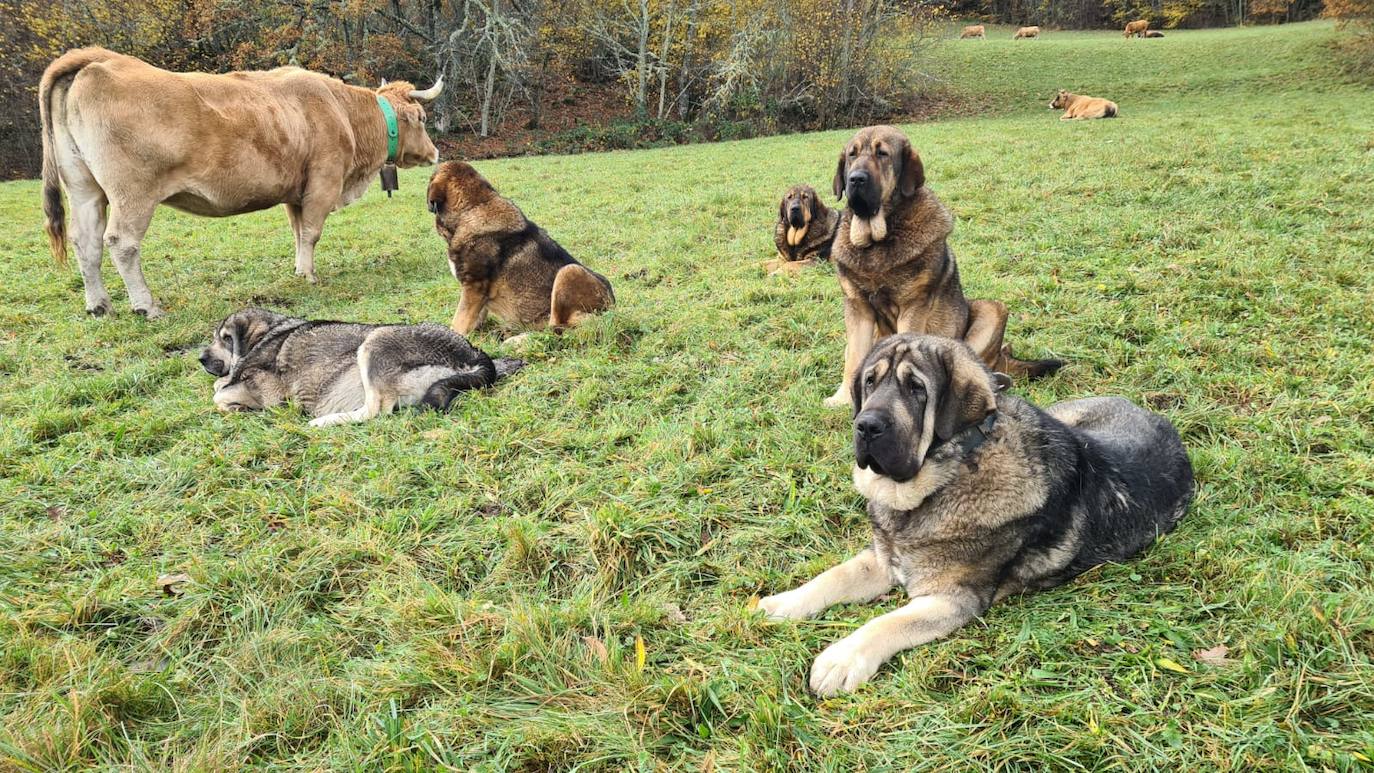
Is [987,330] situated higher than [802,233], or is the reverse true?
[802,233]

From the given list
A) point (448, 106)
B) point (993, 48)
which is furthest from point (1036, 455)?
point (993, 48)

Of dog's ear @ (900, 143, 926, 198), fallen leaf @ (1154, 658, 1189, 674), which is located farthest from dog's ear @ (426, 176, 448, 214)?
fallen leaf @ (1154, 658, 1189, 674)

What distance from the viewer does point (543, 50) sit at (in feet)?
103

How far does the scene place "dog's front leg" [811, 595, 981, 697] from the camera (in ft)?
8.60

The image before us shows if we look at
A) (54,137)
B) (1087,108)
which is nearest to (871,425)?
(54,137)

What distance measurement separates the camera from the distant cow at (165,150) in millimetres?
7629

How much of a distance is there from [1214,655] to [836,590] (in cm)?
140

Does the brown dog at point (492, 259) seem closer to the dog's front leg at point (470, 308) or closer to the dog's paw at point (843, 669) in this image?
the dog's front leg at point (470, 308)

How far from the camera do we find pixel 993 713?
2428 millimetres

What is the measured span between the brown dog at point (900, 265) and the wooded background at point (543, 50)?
24140 millimetres

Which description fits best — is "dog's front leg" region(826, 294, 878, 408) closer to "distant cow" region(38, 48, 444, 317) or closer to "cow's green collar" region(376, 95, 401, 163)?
"distant cow" region(38, 48, 444, 317)

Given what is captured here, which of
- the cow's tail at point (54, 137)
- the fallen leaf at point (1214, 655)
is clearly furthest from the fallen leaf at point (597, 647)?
the cow's tail at point (54, 137)

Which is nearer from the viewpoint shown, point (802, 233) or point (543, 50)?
point (802, 233)

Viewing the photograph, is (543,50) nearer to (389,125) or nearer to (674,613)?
(389,125)
